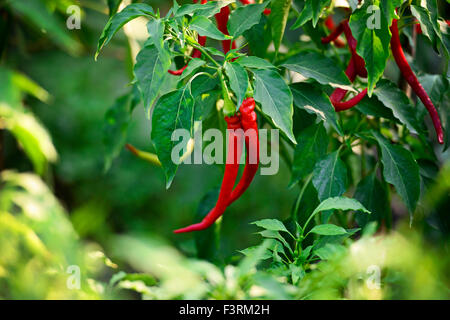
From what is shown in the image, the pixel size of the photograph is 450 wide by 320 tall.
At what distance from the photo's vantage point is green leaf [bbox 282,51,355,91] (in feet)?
2.20

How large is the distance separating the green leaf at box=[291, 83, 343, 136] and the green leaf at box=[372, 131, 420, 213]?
87mm

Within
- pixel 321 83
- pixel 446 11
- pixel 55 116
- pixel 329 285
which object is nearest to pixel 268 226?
Answer: pixel 329 285

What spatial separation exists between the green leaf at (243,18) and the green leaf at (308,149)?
17 centimetres

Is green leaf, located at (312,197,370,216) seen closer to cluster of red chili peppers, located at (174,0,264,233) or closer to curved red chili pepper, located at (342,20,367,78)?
cluster of red chili peppers, located at (174,0,264,233)

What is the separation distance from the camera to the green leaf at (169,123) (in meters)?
0.57

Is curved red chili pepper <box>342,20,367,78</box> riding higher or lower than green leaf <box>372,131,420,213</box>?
higher

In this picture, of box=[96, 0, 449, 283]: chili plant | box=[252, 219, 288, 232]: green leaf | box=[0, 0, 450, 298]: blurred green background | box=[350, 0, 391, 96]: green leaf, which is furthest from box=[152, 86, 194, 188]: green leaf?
box=[0, 0, 450, 298]: blurred green background

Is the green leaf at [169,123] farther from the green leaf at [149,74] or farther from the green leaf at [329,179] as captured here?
the green leaf at [329,179]

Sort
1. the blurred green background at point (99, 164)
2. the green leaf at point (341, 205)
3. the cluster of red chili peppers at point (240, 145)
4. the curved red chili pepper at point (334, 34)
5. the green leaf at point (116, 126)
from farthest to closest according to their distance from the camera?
the blurred green background at point (99, 164) → the green leaf at point (116, 126) → the curved red chili pepper at point (334, 34) → the cluster of red chili peppers at point (240, 145) → the green leaf at point (341, 205)

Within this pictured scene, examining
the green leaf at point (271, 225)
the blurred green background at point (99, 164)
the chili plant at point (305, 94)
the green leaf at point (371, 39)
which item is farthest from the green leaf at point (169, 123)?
the blurred green background at point (99, 164)

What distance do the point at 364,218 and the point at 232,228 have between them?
50.9 inches

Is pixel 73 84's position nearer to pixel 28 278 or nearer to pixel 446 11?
pixel 446 11

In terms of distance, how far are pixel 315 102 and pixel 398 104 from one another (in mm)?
125

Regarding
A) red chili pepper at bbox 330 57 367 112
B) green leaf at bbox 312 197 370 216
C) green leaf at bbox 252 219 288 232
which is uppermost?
red chili pepper at bbox 330 57 367 112
